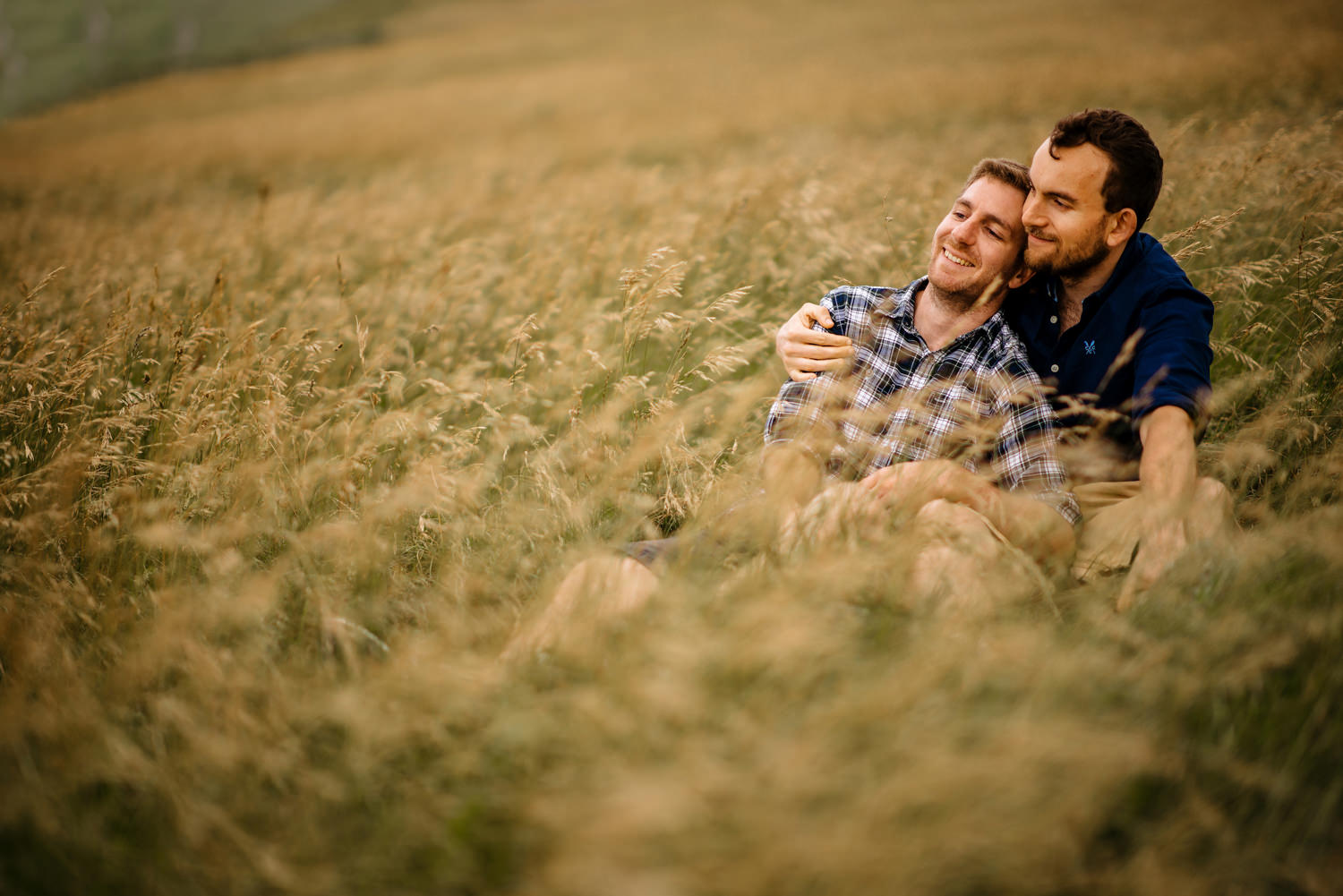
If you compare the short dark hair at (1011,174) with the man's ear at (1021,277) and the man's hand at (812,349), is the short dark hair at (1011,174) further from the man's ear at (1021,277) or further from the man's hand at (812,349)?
the man's hand at (812,349)

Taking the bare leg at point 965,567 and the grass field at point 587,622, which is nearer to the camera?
the grass field at point 587,622

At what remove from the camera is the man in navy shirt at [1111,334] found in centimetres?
225

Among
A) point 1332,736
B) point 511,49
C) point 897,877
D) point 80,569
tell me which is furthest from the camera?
point 511,49

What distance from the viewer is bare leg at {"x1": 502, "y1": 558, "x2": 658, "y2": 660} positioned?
1.82m

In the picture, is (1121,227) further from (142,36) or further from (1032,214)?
(142,36)

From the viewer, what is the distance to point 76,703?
1.69 m

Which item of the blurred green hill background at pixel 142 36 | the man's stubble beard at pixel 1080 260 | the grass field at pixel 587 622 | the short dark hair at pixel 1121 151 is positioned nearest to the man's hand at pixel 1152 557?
the grass field at pixel 587 622

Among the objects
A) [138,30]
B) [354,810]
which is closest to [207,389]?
[354,810]

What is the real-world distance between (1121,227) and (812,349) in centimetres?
123

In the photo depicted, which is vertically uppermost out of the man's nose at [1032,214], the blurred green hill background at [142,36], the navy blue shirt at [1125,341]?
the blurred green hill background at [142,36]

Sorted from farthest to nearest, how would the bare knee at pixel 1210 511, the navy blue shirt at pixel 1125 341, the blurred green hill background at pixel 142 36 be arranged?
the blurred green hill background at pixel 142 36, the navy blue shirt at pixel 1125 341, the bare knee at pixel 1210 511

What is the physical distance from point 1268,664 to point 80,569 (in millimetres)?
3527

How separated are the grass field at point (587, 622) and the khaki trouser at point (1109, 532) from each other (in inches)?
6.9

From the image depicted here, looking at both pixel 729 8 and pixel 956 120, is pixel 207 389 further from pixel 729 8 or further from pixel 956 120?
pixel 729 8
